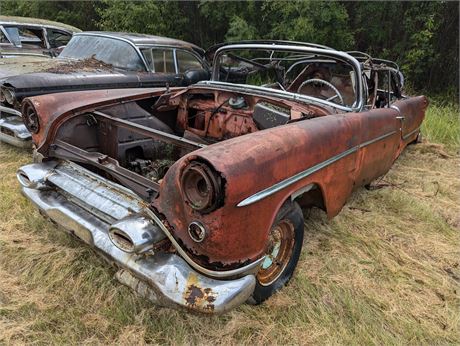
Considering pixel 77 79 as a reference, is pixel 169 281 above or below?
below

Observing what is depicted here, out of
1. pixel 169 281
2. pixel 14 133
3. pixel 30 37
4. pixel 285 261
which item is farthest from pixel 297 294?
pixel 30 37

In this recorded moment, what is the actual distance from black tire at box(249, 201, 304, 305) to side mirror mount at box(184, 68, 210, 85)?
13.3ft

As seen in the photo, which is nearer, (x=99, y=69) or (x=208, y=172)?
(x=208, y=172)

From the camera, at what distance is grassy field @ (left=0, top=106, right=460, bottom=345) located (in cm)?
221

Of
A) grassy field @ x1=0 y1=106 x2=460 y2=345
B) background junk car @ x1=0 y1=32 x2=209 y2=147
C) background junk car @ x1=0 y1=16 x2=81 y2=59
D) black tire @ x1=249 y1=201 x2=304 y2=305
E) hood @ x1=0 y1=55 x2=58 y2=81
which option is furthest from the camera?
background junk car @ x1=0 y1=16 x2=81 y2=59

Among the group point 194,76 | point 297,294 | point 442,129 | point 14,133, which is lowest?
point 442,129

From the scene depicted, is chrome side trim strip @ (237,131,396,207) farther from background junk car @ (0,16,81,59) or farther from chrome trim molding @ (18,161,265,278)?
background junk car @ (0,16,81,59)

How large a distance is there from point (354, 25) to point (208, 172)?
9333 millimetres

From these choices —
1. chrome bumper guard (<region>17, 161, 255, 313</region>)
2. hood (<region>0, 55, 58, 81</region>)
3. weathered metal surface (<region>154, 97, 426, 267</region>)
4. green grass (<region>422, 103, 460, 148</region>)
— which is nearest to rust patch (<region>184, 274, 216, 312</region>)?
chrome bumper guard (<region>17, 161, 255, 313</region>)

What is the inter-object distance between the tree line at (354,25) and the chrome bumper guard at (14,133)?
20.7 ft

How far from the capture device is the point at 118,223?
2.01 m

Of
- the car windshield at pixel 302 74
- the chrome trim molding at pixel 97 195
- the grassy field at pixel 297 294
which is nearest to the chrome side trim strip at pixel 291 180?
the chrome trim molding at pixel 97 195

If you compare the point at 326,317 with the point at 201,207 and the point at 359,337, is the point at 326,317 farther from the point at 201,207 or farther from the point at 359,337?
the point at 201,207

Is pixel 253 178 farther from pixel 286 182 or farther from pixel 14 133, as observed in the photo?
pixel 14 133
